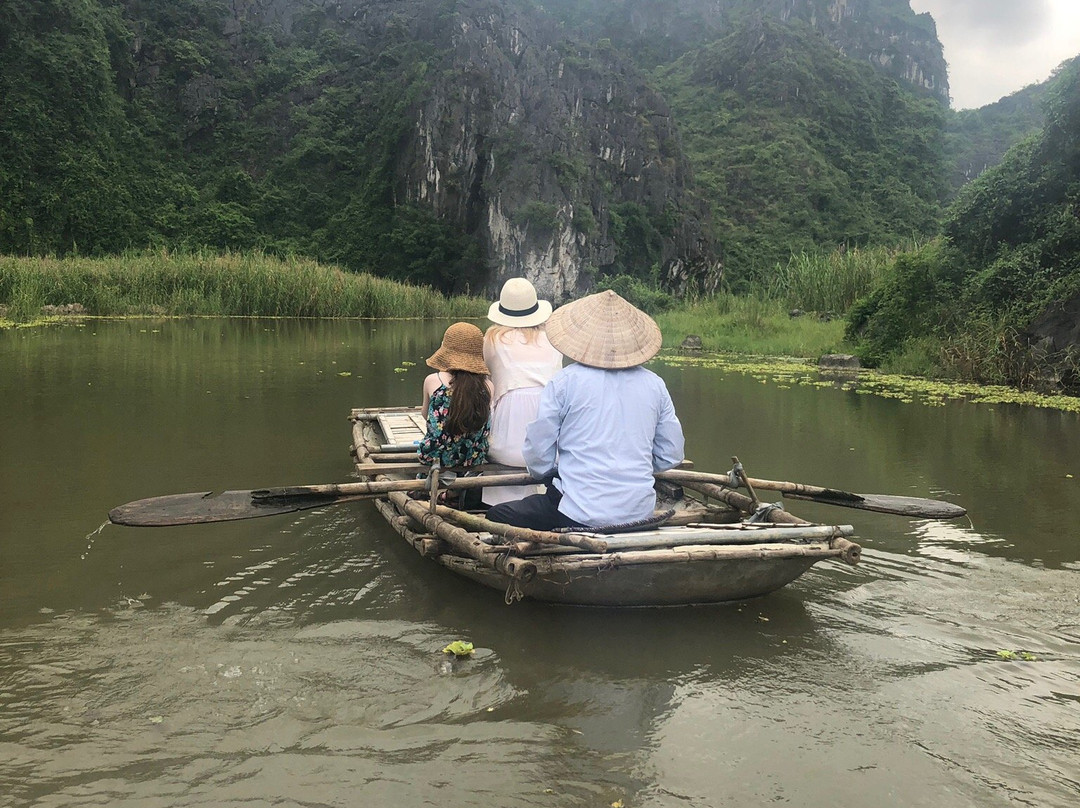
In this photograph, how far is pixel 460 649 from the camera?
2.92m

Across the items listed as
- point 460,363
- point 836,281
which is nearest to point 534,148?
point 836,281

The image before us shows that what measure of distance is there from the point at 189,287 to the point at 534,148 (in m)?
27.1

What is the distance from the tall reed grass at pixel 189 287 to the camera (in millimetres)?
18906

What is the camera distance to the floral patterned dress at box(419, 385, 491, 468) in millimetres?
4367

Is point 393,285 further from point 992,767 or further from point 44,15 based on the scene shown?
point 44,15

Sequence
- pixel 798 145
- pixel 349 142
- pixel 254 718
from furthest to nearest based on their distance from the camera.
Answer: pixel 798 145
pixel 349 142
pixel 254 718

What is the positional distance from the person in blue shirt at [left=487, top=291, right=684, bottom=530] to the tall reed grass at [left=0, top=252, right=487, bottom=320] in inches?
698

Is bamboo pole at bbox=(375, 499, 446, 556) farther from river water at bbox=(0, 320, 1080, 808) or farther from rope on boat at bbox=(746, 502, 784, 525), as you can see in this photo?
rope on boat at bbox=(746, 502, 784, 525)

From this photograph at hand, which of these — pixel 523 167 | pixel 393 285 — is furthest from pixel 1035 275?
pixel 523 167

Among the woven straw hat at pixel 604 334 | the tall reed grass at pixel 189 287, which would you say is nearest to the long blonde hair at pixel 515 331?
the woven straw hat at pixel 604 334

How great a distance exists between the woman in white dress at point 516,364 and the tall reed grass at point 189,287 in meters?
16.9

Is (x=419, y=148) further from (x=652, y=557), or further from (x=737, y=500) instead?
(x=652, y=557)

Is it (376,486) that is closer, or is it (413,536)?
(413,536)

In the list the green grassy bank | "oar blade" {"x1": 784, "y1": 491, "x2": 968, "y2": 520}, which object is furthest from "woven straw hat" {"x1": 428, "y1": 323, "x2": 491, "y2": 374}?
the green grassy bank
